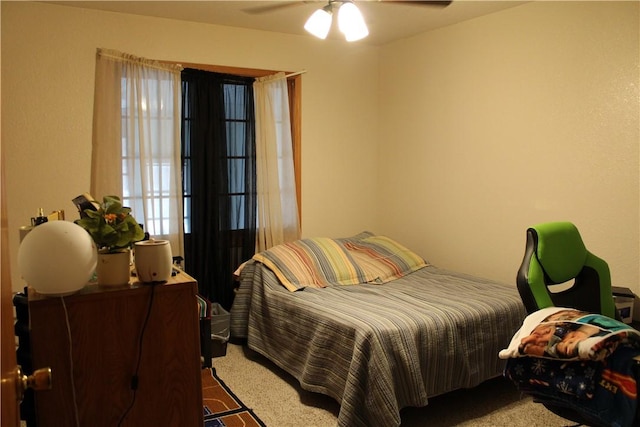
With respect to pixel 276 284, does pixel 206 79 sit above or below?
above

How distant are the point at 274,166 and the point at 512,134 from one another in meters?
1.80

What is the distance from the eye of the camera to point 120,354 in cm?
174

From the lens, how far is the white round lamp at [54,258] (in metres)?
1.55

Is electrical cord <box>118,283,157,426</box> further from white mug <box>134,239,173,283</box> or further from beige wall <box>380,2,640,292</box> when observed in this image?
beige wall <box>380,2,640,292</box>

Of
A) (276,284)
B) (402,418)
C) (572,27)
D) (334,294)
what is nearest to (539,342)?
(402,418)

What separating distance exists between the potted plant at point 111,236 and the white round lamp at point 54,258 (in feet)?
0.46

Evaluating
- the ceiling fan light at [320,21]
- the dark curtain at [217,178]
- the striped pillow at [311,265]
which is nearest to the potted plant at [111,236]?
the ceiling fan light at [320,21]

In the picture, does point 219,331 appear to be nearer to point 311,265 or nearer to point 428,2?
point 311,265

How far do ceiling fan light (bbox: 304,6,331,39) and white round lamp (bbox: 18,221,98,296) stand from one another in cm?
162

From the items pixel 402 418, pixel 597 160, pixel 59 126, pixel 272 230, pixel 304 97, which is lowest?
pixel 402 418

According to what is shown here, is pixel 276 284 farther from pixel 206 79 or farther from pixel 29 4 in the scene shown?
pixel 29 4

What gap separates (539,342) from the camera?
1.83 meters

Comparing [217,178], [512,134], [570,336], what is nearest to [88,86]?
[217,178]

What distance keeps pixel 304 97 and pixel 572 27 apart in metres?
2.05
